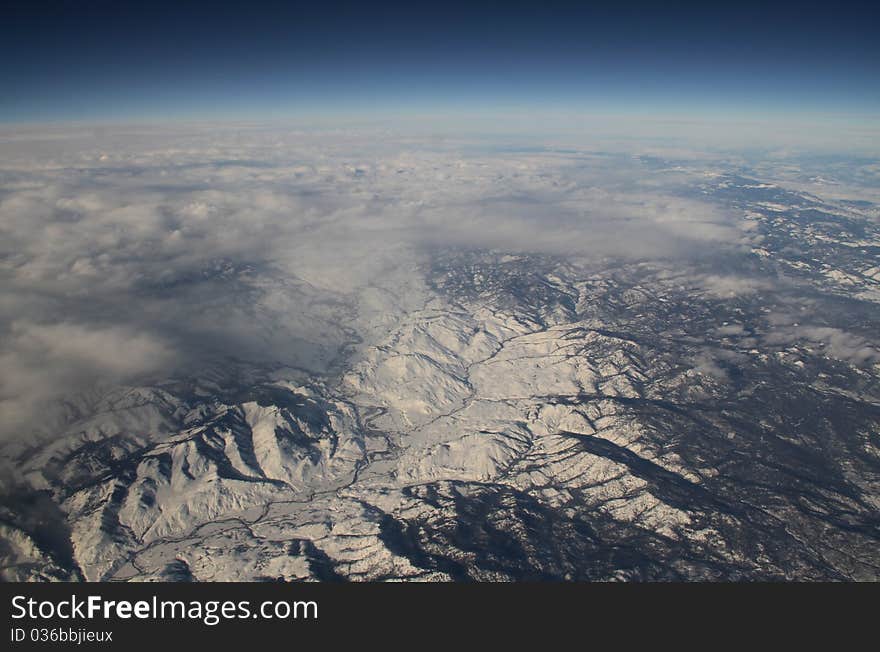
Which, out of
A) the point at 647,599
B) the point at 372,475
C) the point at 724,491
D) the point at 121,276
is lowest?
the point at 372,475

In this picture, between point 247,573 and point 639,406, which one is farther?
point 639,406

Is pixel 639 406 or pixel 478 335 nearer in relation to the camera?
pixel 639 406

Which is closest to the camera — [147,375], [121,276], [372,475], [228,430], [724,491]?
[724,491]

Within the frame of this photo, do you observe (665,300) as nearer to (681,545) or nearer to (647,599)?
(681,545)

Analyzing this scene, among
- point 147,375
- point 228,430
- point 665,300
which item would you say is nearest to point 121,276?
point 147,375

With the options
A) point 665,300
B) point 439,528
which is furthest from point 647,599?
point 665,300

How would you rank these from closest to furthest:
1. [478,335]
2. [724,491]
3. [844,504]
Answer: [844,504]
[724,491]
[478,335]

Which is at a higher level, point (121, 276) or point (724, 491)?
point (121, 276)

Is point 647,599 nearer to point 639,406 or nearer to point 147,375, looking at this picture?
point 639,406

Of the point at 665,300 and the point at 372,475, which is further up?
the point at 665,300
